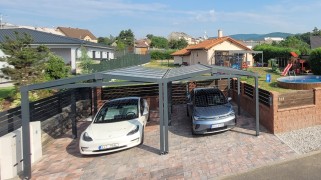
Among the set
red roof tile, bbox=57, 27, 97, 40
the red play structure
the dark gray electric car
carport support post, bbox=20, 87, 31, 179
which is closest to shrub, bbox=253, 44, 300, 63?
the red play structure

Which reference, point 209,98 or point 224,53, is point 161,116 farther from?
point 224,53

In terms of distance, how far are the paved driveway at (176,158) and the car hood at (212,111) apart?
77 centimetres

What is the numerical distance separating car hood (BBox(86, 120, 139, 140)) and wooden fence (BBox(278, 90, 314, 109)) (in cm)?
486

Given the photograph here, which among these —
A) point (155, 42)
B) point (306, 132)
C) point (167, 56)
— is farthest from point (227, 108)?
point (155, 42)

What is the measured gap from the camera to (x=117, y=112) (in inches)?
381

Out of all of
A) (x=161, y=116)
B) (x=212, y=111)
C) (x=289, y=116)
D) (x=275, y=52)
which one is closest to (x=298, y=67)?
Result: (x=275, y=52)

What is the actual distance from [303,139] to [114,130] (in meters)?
5.86

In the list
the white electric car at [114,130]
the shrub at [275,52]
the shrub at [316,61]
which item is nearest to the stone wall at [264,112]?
the white electric car at [114,130]

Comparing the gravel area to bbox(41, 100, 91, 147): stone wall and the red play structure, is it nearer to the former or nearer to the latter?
bbox(41, 100, 91, 147): stone wall

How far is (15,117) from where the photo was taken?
7.81 m

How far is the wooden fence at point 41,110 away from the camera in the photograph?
741 centimetres

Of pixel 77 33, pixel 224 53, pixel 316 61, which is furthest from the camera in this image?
pixel 77 33

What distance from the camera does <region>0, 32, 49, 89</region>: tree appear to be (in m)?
15.9

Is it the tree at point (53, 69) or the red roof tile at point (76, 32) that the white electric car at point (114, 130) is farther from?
the red roof tile at point (76, 32)
